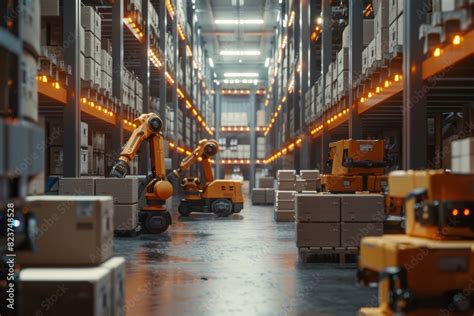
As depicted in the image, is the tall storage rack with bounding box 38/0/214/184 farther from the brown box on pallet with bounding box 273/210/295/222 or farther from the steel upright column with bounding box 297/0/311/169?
the steel upright column with bounding box 297/0/311/169

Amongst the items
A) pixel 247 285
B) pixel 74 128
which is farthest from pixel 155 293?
pixel 74 128

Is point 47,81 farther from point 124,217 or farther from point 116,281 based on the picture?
point 116,281

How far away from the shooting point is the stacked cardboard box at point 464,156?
4156 mm

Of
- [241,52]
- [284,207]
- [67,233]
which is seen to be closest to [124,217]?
[284,207]

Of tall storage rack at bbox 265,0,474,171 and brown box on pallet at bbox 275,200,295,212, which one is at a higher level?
tall storage rack at bbox 265,0,474,171

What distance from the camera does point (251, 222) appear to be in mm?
15562

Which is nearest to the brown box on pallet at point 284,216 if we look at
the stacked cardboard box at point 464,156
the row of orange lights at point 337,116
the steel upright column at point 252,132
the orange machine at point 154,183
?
the row of orange lights at point 337,116

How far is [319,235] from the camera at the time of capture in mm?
8492

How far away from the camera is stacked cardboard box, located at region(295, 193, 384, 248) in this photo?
334 inches

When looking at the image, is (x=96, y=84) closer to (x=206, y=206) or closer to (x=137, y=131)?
(x=137, y=131)

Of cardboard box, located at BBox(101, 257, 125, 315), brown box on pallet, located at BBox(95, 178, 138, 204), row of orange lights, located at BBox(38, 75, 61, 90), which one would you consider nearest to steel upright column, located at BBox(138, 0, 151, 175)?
brown box on pallet, located at BBox(95, 178, 138, 204)

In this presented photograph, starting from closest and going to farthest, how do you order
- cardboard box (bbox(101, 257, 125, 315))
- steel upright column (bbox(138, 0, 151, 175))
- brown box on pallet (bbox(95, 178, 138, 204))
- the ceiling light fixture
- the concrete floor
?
cardboard box (bbox(101, 257, 125, 315)) < the concrete floor < brown box on pallet (bbox(95, 178, 138, 204)) < steel upright column (bbox(138, 0, 151, 175)) < the ceiling light fixture

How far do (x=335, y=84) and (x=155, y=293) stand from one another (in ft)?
30.1

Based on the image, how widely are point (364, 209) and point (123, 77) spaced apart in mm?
8137
